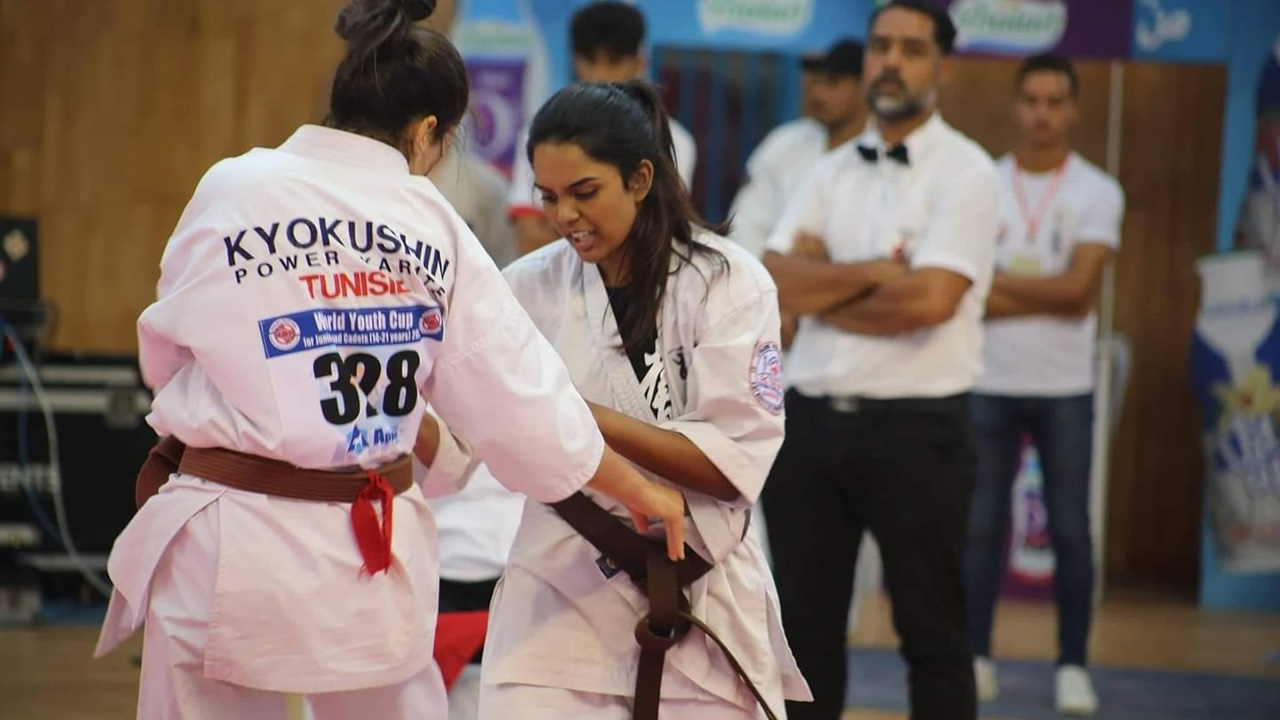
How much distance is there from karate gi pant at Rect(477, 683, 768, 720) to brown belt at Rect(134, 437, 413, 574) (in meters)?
0.34

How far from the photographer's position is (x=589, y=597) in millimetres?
2410

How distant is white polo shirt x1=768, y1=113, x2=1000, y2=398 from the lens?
3529mm

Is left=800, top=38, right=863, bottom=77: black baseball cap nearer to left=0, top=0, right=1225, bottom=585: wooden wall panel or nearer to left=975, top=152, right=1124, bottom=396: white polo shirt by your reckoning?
left=975, top=152, right=1124, bottom=396: white polo shirt

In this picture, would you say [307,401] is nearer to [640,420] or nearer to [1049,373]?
[640,420]

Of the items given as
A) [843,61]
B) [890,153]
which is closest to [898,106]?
[890,153]

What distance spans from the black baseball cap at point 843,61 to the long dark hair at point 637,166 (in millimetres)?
2923

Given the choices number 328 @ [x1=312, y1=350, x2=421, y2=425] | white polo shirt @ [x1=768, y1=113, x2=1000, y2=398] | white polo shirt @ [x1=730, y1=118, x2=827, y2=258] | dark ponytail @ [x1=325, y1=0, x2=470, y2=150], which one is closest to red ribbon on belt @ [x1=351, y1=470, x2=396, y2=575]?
number 328 @ [x1=312, y1=350, x2=421, y2=425]

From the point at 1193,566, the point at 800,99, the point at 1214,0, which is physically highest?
the point at 1214,0

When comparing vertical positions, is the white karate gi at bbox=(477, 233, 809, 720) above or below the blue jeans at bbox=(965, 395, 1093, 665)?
above

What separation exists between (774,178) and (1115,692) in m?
2.06

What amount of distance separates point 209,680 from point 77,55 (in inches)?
220

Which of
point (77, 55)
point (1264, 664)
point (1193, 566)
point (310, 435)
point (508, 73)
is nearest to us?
point (310, 435)

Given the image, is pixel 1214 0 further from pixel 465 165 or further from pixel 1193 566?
pixel 465 165

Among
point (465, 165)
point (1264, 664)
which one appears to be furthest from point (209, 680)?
point (1264, 664)
